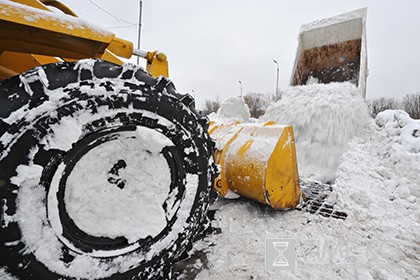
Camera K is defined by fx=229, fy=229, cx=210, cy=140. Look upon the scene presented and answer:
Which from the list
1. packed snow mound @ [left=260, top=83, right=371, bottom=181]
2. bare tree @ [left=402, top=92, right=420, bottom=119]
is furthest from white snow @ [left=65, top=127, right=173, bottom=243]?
bare tree @ [left=402, top=92, right=420, bottom=119]

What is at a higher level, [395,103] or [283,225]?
[395,103]

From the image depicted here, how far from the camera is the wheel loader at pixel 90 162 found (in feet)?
2.73

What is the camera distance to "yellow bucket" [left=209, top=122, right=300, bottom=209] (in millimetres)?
1963

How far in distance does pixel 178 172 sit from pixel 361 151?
3402 mm

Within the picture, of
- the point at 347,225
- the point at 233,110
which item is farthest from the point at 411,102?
the point at 347,225

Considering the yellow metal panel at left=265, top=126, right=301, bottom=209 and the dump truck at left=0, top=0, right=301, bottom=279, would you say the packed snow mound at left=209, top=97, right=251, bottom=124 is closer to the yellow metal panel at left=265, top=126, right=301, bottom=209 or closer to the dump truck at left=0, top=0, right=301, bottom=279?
the yellow metal panel at left=265, top=126, right=301, bottom=209

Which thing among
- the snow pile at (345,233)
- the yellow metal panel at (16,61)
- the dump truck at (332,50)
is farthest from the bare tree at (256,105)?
the yellow metal panel at (16,61)

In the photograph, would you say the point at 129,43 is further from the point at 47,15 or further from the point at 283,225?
the point at 283,225

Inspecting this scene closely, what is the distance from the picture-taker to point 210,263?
1551 mm

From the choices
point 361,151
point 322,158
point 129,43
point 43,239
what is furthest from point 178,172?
point 361,151

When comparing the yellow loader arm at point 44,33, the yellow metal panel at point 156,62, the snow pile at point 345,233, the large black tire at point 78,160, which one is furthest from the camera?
the yellow metal panel at point 156,62

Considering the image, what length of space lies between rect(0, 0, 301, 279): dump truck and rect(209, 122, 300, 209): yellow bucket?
70 centimetres

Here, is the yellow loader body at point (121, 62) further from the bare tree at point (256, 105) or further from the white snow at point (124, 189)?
the bare tree at point (256, 105)

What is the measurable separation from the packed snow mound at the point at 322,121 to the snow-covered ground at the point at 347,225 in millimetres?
23
